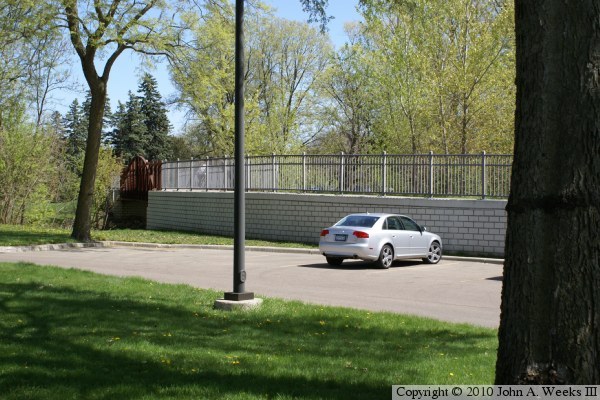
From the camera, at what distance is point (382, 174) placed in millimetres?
26062

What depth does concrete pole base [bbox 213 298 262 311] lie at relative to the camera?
1071 cm

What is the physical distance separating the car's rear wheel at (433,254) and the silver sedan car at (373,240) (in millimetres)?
522

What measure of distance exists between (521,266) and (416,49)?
1396 inches

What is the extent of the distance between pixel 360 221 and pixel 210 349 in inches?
482

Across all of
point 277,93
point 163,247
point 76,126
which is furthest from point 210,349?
point 76,126

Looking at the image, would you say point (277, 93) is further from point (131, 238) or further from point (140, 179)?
point (131, 238)

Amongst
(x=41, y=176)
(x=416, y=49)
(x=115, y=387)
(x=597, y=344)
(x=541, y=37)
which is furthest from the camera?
(x=41, y=176)

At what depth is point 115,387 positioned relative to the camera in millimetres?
6016

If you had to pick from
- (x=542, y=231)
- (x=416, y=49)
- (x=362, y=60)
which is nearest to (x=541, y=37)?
(x=542, y=231)

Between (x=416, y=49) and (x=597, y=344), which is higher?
(x=416, y=49)

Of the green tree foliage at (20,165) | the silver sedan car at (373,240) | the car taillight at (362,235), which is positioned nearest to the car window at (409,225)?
the silver sedan car at (373,240)

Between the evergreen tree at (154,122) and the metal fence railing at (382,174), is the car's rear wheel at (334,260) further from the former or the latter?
the evergreen tree at (154,122)

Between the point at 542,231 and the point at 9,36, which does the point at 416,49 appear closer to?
the point at 9,36

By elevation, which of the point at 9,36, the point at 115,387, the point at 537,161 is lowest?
the point at 115,387
